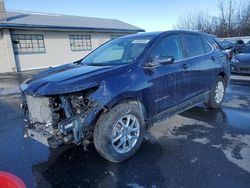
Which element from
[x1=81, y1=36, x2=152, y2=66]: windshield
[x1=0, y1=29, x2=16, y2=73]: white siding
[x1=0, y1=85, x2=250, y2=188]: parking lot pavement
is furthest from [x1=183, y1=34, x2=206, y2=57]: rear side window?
[x1=0, y1=29, x2=16, y2=73]: white siding

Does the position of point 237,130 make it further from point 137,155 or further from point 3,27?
point 3,27

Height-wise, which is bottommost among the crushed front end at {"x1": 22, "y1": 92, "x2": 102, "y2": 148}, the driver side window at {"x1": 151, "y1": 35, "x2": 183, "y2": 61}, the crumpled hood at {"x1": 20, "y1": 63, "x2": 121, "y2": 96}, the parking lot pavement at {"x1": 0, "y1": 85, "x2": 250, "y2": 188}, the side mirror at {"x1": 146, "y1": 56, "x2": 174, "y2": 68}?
the parking lot pavement at {"x1": 0, "y1": 85, "x2": 250, "y2": 188}

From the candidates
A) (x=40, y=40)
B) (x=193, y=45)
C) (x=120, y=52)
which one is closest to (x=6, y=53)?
(x=40, y=40)

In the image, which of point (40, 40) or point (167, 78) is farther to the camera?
point (40, 40)

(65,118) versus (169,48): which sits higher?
(169,48)

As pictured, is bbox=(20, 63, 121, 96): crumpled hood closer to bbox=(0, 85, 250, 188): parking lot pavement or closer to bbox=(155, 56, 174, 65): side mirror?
bbox=(155, 56, 174, 65): side mirror

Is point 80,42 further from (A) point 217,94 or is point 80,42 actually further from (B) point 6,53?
(A) point 217,94

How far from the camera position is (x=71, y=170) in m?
3.24

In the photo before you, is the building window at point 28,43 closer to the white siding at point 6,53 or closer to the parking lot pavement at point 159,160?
the white siding at point 6,53

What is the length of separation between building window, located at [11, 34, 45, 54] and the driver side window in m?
14.0

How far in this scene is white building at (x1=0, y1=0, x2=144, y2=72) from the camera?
48.9ft

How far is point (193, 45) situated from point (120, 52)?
5.26 ft

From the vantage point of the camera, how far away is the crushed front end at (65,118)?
2.96 m

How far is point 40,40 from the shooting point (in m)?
16.9
